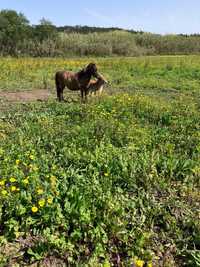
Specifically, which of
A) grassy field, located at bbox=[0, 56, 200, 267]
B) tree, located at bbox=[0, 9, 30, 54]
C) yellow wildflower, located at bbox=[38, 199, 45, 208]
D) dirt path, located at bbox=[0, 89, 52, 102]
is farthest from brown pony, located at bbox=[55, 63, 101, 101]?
tree, located at bbox=[0, 9, 30, 54]

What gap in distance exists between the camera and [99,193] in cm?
443

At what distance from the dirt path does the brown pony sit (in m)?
1.07

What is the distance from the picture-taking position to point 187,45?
57000mm

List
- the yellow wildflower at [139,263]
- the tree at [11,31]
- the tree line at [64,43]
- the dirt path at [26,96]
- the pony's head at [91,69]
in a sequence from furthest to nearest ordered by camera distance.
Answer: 1. the tree at [11,31]
2. the tree line at [64,43]
3. the dirt path at [26,96]
4. the pony's head at [91,69]
5. the yellow wildflower at [139,263]

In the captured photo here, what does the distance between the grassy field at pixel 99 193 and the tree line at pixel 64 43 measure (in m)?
38.7

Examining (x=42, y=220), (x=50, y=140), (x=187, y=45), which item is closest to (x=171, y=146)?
(x=50, y=140)

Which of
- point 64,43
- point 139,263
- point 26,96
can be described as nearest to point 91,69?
point 26,96

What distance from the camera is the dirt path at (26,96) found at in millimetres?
12168

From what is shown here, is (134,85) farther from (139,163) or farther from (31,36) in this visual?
(31,36)

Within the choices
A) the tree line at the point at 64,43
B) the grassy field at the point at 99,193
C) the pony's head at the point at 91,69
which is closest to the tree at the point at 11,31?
the tree line at the point at 64,43

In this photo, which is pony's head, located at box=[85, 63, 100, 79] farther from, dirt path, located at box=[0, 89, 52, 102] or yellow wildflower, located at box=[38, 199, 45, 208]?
yellow wildflower, located at box=[38, 199, 45, 208]

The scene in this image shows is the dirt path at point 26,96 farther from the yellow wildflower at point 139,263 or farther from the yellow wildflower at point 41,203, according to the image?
the yellow wildflower at point 139,263

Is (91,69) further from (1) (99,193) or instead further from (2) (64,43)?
(2) (64,43)

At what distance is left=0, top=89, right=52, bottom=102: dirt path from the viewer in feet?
39.9
